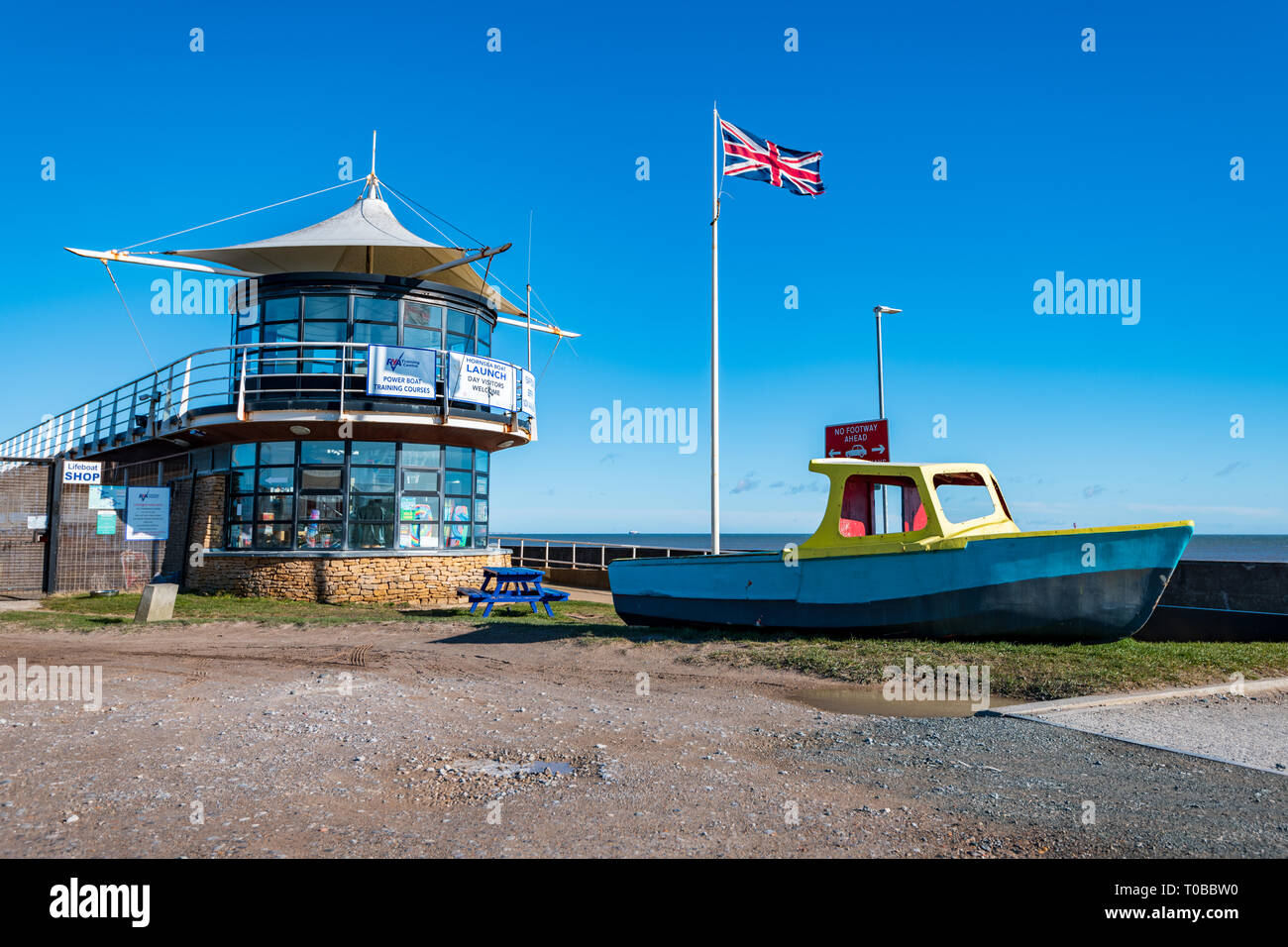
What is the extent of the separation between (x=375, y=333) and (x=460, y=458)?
3.70 metres

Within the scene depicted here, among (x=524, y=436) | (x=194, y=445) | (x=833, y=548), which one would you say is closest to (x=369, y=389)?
(x=524, y=436)

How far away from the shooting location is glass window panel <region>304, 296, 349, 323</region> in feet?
65.4

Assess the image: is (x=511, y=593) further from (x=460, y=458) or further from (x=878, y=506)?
(x=878, y=506)

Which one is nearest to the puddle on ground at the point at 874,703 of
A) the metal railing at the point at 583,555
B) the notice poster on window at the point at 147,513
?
the notice poster on window at the point at 147,513

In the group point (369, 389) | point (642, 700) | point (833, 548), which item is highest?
point (369, 389)

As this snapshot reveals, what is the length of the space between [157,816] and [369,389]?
15.2 metres

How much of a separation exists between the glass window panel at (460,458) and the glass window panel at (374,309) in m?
3.49

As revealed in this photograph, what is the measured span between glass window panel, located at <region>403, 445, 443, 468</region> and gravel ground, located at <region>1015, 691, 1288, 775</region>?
53.0ft

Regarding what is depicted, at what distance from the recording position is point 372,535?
783 inches

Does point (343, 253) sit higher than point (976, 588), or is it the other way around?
point (343, 253)

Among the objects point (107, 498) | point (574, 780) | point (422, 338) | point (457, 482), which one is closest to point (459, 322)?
point (422, 338)

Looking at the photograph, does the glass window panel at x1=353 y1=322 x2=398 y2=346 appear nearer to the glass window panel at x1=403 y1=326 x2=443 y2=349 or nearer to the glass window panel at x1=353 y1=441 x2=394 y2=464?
the glass window panel at x1=403 y1=326 x2=443 y2=349
